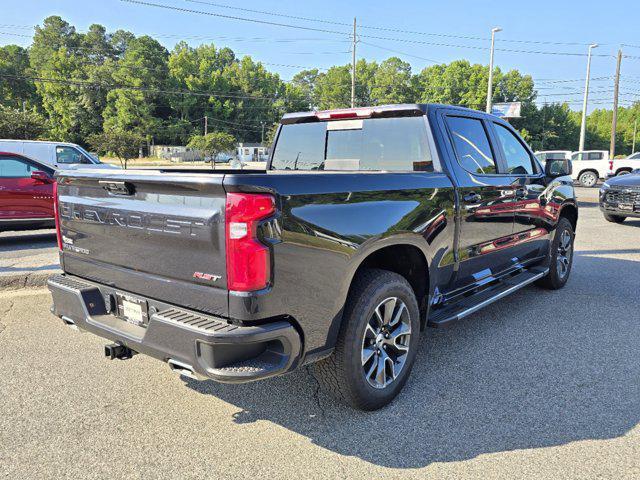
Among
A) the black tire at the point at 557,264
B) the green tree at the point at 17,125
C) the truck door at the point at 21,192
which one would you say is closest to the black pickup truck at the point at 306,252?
the black tire at the point at 557,264

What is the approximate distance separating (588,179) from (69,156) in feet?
83.7

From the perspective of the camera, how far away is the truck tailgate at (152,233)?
235 centimetres

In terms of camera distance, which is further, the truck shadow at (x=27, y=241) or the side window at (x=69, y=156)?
the side window at (x=69, y=156)

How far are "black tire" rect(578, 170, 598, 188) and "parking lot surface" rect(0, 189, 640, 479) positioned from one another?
26118mm

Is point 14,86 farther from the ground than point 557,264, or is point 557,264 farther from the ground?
point 14,86

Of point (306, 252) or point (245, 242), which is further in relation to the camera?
point (306, 252)

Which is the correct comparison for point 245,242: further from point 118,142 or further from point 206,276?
point 118,142

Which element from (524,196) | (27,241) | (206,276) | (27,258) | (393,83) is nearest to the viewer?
(206,276)

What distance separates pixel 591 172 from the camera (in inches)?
1073

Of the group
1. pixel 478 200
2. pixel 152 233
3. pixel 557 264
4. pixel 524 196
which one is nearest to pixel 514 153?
pixel 524 196

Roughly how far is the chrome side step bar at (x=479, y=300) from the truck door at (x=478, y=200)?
13 centimetres

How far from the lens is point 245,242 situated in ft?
7.47

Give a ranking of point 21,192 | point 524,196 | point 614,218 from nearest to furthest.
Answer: point 524,196, point 21,192, point 614,218

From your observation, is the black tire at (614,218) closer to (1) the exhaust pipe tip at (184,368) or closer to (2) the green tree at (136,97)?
(1) the exhaust pipe tip at (184,368)
